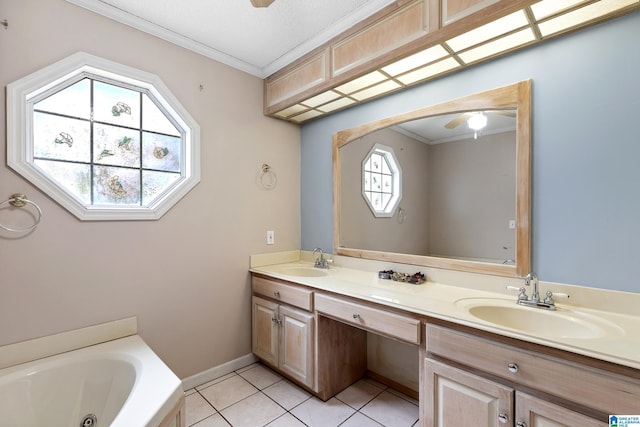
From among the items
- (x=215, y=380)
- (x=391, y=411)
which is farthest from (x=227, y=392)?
(x=391, y=411)

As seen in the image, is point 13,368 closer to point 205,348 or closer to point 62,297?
point 62,297

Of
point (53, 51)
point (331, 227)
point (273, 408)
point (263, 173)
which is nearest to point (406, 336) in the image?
point (273, 408)

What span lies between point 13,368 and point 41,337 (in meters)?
0.16

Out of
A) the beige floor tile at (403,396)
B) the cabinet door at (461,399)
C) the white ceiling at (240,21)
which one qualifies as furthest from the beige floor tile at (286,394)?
the white ceiling at (240,21)

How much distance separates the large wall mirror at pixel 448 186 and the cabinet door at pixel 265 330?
77 centimetres

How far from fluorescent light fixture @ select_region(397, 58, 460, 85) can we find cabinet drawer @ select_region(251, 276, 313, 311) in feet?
5.29

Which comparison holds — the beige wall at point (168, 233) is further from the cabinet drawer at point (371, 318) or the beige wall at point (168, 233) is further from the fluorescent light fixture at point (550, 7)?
the fluorescent light fixture at point (550, 7)

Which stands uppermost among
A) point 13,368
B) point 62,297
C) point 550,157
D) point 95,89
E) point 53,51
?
point 53,51

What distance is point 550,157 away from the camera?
1475 mm

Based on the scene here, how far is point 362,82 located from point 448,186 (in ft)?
3.09

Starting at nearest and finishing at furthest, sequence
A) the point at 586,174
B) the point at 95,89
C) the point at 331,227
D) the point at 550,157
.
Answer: the point at 586,174, the point at 550,157, the point at 95,89, the point at 331,227

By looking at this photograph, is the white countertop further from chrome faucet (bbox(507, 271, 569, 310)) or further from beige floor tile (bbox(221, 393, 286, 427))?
beige floor tile (bbox(221, 393, 286, 427))

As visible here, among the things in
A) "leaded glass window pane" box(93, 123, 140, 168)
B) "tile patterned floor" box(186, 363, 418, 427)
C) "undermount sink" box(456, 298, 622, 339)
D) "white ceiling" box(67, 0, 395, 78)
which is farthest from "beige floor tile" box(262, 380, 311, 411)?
"white ceiling" box(67, 0, 395, 78)

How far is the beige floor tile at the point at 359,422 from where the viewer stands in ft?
5.68
